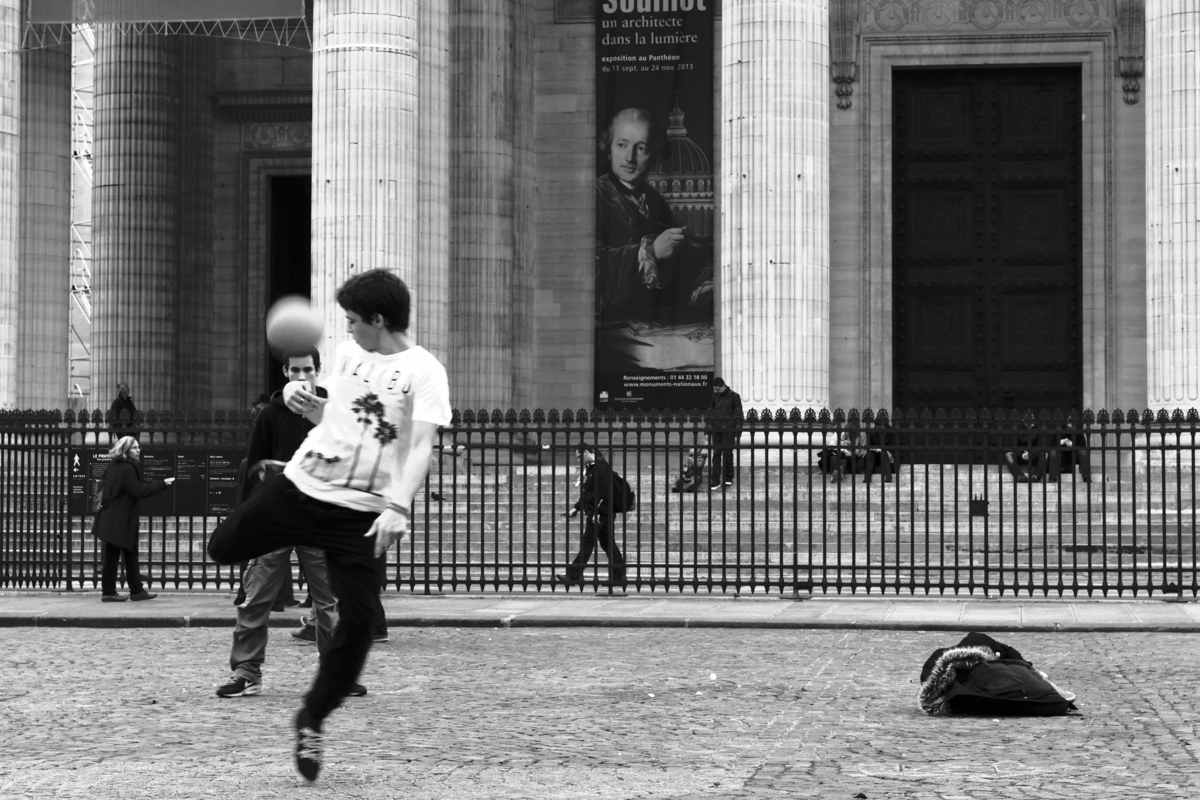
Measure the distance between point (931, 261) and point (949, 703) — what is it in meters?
21.0

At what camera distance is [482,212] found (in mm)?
29391

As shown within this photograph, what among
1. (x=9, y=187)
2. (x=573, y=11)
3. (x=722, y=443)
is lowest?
(x=722, y=443)

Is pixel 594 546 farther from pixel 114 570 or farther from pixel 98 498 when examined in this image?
pixel 98 498

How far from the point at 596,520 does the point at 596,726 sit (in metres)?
8.80

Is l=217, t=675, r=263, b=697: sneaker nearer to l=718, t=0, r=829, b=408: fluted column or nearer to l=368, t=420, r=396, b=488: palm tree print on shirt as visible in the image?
l=368, t=420, r=396, b=488: palm tree print on shirt

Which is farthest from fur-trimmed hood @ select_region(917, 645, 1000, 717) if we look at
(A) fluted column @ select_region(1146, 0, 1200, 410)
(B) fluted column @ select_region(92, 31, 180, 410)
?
(B) fluted column @ select_region(92, 31, 180, 410)

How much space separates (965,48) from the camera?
97.5 feet

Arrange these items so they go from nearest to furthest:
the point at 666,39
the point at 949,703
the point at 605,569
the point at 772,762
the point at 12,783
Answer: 1. the point at 12,783
2. the point at 772,762
3. the point at 949,703
4. the point at 605,569
5. the point at 666,39

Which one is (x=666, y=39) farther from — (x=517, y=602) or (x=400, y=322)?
(x=400, y=322)

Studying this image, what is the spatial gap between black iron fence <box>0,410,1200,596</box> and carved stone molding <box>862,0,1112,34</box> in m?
11.5

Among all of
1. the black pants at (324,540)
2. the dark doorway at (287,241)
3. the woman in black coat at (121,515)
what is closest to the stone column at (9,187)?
the dark doorway at (287,241)

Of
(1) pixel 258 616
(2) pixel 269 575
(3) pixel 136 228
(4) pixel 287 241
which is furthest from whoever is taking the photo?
(4) pixel 287 241

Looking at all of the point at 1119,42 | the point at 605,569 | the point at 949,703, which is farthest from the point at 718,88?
the point at 949,703

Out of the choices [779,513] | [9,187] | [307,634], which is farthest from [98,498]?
[9,187]
